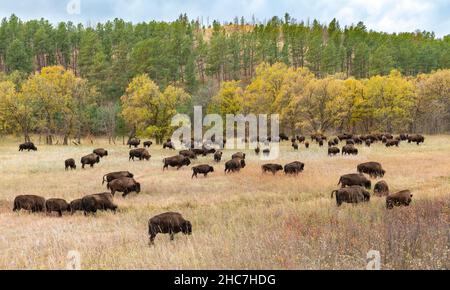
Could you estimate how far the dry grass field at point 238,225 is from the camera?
8.28m

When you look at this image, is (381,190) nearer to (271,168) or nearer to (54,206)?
(271,168)

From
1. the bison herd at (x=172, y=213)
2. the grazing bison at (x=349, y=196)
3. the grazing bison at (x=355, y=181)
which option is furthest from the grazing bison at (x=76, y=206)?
the grazing bison at (x=355, y=181)

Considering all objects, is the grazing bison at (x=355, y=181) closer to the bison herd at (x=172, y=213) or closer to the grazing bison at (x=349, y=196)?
the bison herd at (x=172, y=213)

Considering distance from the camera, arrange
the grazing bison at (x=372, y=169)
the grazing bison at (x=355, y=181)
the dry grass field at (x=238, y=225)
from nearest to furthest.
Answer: the dry grass field at (x=238, y=225) < the grazing bison at (x=355, y=181) < the grazing bison at (x=372, y=169)

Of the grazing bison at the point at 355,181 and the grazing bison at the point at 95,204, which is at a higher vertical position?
the grazing bison at the point at 355,181

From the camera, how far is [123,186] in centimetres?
2172

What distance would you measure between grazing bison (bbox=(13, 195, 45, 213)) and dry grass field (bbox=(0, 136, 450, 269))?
1.69ft

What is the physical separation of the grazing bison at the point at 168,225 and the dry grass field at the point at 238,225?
281 mm

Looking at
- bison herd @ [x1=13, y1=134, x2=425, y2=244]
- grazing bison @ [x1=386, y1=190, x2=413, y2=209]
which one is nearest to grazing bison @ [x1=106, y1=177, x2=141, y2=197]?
bison herd @ [x1=13, y1=134, x2=425, y2=244]

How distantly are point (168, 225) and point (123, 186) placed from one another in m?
9.71

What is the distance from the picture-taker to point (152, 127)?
55.5 metres

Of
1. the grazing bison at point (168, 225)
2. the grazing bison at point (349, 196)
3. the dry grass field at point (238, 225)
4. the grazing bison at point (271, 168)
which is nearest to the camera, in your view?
the dry grass field at point (238, 225)
